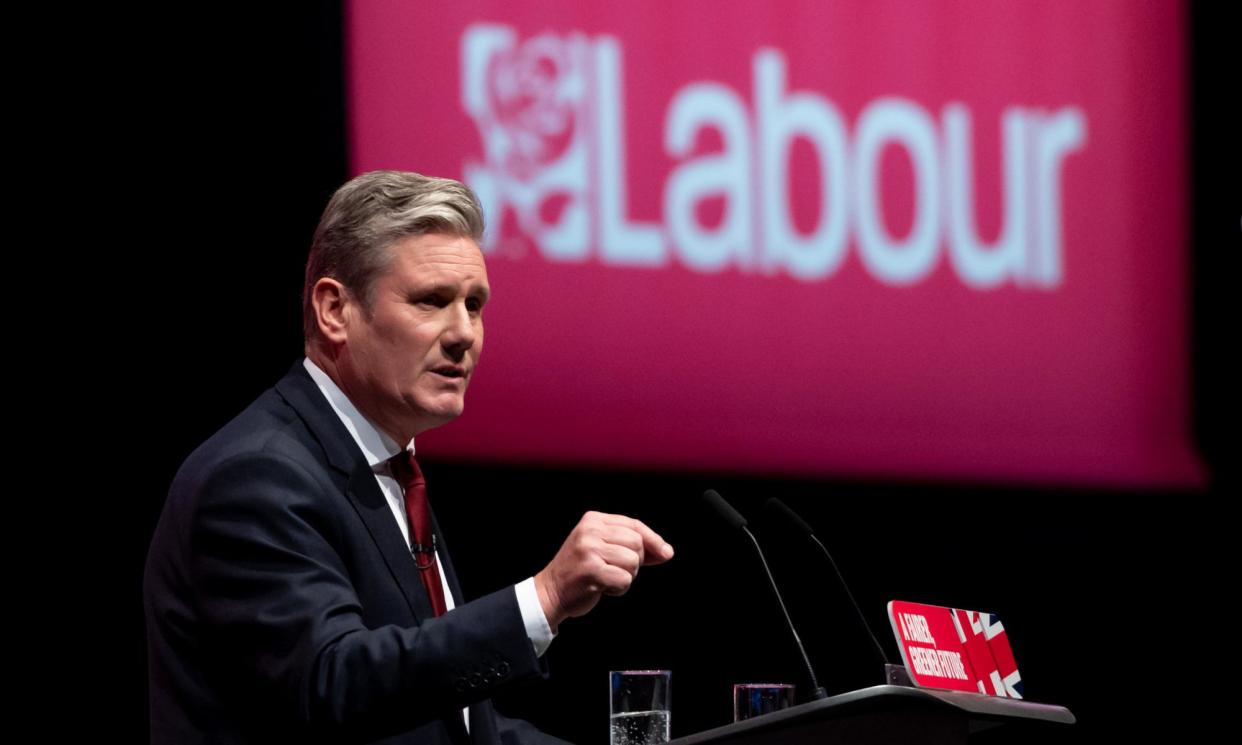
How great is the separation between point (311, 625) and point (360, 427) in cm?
45

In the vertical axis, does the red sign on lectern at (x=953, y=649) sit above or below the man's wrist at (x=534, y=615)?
below

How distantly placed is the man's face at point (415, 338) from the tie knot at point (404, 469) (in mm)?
33

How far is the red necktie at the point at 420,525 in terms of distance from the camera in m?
2.32

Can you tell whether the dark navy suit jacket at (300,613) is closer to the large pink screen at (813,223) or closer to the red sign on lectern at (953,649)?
the red sign on lectern at (953,649)

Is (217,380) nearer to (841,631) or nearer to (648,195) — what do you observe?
(648,195)

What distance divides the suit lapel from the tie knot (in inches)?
3.4

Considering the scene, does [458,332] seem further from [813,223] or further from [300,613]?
[813,223]

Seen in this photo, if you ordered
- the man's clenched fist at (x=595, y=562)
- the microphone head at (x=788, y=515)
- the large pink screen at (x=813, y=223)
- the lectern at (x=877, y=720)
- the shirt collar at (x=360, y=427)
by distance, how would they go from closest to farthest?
the lectern at (x=877, y=720) → the man's clenched fist at (x=595, y=562) → the shirt collar at (x=360, y=427) → the microphone head at (x=788, y=515) → the large pink screen at (x=813, y=223)

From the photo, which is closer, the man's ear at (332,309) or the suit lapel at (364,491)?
the suit lapel at (364,491)

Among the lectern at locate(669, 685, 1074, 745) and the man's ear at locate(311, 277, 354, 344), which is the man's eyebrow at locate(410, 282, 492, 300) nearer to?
the man's ear at locate(311, 277, 354, 344)

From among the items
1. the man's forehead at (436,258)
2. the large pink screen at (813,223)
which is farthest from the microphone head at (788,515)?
the large pink screen at (813,223)

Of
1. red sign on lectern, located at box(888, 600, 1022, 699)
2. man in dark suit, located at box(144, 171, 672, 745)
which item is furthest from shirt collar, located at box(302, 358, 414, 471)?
red sign on lectern, located at box(888, 600, 1022, 699)

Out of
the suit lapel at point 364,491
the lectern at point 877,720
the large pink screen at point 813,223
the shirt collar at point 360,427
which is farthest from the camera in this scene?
the large pink screen at point 813,223

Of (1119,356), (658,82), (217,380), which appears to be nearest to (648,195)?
(658,82)
